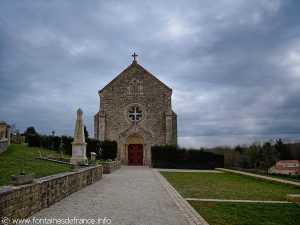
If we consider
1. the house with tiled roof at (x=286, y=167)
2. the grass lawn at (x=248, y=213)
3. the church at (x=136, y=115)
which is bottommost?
the house with tiled roof at (x=286, y=167)

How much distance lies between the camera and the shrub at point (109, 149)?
101 ft

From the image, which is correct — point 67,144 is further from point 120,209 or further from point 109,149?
point 120,209

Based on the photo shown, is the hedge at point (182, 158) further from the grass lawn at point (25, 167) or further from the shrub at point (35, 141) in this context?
the grass lawn at point (25, 167)

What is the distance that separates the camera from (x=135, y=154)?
108 ft

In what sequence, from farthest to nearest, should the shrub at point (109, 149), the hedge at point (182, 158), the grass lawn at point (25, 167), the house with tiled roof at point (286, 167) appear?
1. the house with tiled roof at point (286, 167)
2. the shrub at point (109, 149)
3. the hedge at point (182, 158)
4. the grass lawn at point (25, 167)

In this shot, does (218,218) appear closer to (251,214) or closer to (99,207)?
(251,214)

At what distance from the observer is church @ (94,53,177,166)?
32.2 m

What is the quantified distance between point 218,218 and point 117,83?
1091 inches

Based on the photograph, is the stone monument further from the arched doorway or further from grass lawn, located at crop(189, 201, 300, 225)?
the arched doorway

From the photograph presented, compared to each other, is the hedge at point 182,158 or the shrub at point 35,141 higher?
the shrub at point 35,141

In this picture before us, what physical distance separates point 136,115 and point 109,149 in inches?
184

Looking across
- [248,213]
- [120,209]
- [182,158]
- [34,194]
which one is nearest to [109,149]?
[182,158]

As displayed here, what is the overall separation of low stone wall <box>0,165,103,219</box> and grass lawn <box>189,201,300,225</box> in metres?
3.81

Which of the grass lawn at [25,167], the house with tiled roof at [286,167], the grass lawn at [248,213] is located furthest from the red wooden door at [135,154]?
the grass lawn at [248,213]
